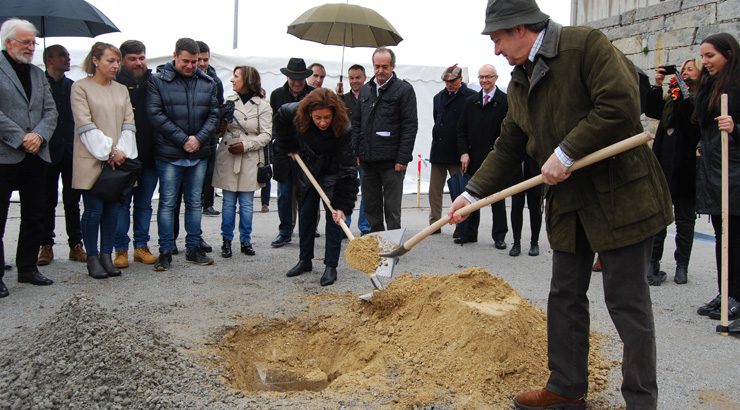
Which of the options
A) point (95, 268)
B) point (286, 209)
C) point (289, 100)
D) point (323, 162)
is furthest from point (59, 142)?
point (289, 100)

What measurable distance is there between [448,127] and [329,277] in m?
3.20

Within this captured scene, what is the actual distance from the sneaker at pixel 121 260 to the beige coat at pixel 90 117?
878 mm

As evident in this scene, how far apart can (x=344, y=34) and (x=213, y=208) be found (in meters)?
3.99

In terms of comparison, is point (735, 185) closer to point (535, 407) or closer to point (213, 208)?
point (535, 407)

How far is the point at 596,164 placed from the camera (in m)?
3.05

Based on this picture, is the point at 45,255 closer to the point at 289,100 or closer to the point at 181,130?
the point at 181,130

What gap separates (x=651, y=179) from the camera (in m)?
3.09

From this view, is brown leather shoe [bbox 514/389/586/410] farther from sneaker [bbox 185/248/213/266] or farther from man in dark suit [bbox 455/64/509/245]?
man in dark suit [bbox 455/64/509/245]

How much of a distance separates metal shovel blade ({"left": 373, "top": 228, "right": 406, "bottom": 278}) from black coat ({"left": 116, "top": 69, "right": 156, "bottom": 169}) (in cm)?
266

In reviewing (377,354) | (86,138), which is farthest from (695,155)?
(86,138)

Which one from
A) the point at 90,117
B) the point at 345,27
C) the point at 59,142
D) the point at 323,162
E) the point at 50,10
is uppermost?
the point at 345,27

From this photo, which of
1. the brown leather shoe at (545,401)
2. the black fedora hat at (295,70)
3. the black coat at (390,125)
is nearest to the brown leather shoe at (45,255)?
the black fedora hat at (295,70)

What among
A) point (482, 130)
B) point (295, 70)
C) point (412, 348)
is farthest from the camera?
point (482, 130)

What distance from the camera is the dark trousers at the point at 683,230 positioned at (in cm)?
596
